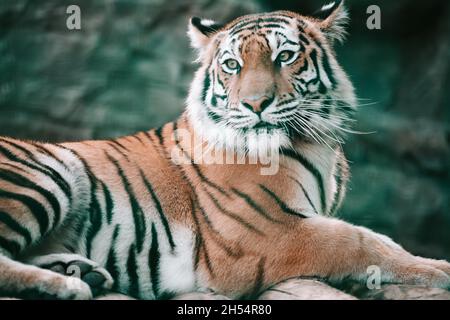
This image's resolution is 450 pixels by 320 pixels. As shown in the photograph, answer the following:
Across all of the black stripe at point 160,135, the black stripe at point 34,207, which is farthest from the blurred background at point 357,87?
the black stripe at point 34,207

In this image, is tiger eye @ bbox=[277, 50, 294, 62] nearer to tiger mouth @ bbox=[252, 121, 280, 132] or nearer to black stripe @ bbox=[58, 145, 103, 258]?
tiger mouth @ bbox=[252, 121, 280, 132]

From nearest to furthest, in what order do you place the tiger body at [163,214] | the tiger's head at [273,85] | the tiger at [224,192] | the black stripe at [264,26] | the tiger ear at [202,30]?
the tiger at [224,192]
the tiger body at [163,214]
the tiger's head at [273,85]
the black stripe at [264,26]
the tiger ear at [202,30]

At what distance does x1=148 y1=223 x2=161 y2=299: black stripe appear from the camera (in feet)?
10.2

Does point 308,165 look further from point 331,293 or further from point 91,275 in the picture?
point 91,275

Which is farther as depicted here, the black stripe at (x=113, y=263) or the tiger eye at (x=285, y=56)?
the tiger eye at (x=285, y=56)

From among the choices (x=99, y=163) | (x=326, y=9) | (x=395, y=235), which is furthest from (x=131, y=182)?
(x=395, y=235)

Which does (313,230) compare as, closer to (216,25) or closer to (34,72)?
(216,25)

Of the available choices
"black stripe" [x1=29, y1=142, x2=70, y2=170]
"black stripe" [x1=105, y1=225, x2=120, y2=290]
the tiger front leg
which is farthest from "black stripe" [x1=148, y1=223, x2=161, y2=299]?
the tiger front leg

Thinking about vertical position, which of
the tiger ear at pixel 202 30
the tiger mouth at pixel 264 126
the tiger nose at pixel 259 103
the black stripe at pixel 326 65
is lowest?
the tiger mouth at pixel 264 126

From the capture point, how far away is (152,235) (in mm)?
3176

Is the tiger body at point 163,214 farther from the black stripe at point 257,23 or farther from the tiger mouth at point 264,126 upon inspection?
the black stripe at point 257,23

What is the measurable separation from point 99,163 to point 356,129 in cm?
152

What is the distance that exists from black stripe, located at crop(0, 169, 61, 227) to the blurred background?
91 cm

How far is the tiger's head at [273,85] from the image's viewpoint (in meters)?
3.16
